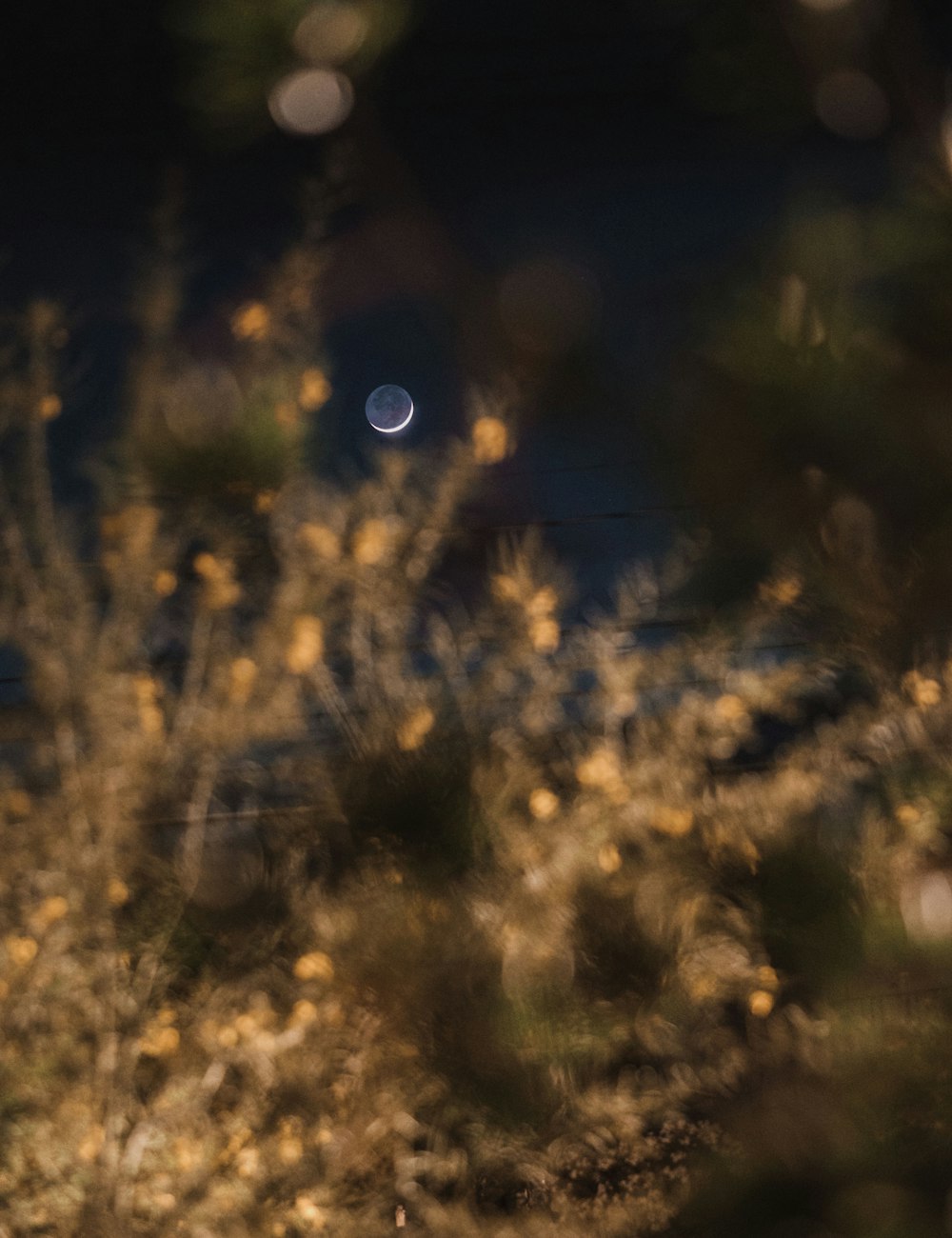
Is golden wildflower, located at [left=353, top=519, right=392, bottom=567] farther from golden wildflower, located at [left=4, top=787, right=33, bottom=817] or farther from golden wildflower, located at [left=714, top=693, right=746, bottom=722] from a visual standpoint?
golden wildflower, located at [left=4, top=787, right=33, bottom=817]

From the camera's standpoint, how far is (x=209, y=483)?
73cm

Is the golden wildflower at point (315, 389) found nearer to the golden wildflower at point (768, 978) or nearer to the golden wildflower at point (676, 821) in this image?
the golden wildflower at point (676, 821)

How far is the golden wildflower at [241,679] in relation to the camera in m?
2.27

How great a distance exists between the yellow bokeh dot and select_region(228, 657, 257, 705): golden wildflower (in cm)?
150

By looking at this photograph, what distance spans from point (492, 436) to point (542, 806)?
57 centimetres

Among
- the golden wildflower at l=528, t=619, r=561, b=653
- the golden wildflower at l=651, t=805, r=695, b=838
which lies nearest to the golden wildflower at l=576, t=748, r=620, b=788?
the golden wildflower at l=528, t=619, r=561, b=653

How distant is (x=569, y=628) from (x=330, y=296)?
2.56ft

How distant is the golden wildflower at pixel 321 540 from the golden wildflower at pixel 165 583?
1.00ft

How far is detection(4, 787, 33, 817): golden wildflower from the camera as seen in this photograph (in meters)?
2.47

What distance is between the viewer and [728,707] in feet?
5.53

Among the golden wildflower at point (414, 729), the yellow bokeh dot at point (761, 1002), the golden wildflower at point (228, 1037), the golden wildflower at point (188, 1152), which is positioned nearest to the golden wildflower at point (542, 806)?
the yellow bokeh dot at point (761, 1002)

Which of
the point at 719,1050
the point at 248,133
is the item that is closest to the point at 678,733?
the point at 719,1050

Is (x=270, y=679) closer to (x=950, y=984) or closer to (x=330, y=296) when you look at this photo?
(x=330, y=296)

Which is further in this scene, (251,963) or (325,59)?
(251,963)
